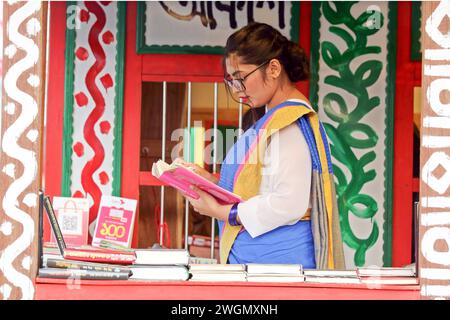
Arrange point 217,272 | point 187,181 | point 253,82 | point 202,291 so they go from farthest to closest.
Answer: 1. point 253,82
2. point 187,181
3. point 217,272
4. point 202,291

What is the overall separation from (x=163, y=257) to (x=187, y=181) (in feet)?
1.54

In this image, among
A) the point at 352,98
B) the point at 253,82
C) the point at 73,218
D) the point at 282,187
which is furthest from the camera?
the point at 352,98

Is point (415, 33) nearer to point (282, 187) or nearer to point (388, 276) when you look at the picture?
point (282, 187)

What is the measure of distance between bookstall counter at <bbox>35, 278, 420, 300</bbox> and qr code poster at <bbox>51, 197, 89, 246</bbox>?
192cm

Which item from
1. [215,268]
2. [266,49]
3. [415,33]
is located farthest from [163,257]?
[415,33]

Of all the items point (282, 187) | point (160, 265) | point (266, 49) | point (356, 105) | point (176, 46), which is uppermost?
point (176, 46)

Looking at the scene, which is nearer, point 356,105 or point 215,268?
point 215,268

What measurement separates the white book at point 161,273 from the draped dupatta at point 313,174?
2.73ft

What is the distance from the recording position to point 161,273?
420 cm

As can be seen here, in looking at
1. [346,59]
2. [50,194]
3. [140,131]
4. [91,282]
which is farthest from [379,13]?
[91,282]

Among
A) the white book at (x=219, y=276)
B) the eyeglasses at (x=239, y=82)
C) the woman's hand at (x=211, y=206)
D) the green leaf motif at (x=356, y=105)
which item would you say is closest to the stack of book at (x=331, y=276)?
the white book at (x=219, y=276)

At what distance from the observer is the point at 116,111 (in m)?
6.21

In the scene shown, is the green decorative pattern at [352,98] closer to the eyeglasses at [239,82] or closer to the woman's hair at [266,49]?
the woman's hair at [266,49]

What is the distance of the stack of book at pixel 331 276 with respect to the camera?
4.20 m
